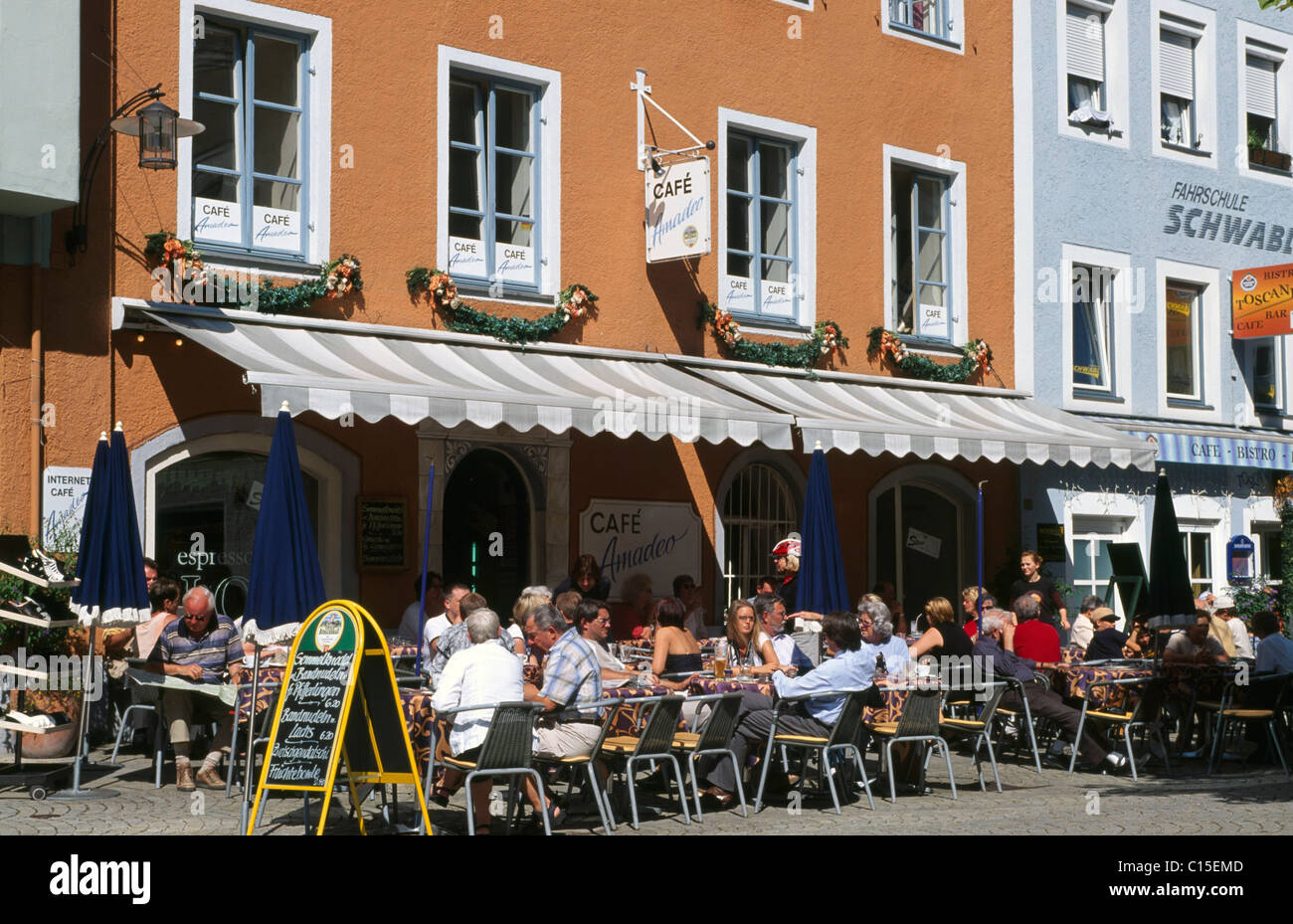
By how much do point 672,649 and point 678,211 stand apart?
4900mm

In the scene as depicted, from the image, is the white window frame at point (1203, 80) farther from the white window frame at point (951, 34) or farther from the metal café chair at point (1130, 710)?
the metal café chair at point (1130, 710)

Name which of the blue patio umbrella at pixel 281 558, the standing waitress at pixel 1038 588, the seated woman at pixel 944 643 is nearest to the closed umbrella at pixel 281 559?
the blue patio umbrella at pixel 281 558

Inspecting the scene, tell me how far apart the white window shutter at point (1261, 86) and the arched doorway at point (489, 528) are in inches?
483

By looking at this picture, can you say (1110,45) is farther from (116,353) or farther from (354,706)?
(354,706)

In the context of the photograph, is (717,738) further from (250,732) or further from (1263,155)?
(1263,155)

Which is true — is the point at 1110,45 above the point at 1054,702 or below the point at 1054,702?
above

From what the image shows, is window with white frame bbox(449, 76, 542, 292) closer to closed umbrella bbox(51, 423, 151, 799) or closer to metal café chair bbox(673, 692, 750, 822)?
closed umbrella bbox(51, 423, 151, 799)

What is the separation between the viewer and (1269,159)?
21531mm

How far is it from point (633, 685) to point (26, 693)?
408cm

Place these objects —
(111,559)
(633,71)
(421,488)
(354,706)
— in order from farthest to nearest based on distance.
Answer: (633,71), (421,488), (111,559), (354,706)

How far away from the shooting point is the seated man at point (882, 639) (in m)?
11.6

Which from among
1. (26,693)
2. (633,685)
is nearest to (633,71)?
(633,685)

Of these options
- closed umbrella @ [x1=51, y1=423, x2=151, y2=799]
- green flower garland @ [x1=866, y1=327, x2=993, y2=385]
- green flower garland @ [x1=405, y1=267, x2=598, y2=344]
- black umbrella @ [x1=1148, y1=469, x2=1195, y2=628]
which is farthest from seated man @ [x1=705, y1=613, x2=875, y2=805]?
green flower garland @ [x1=866, y1=327, x2=993, y2=385]

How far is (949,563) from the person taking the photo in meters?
18.1
